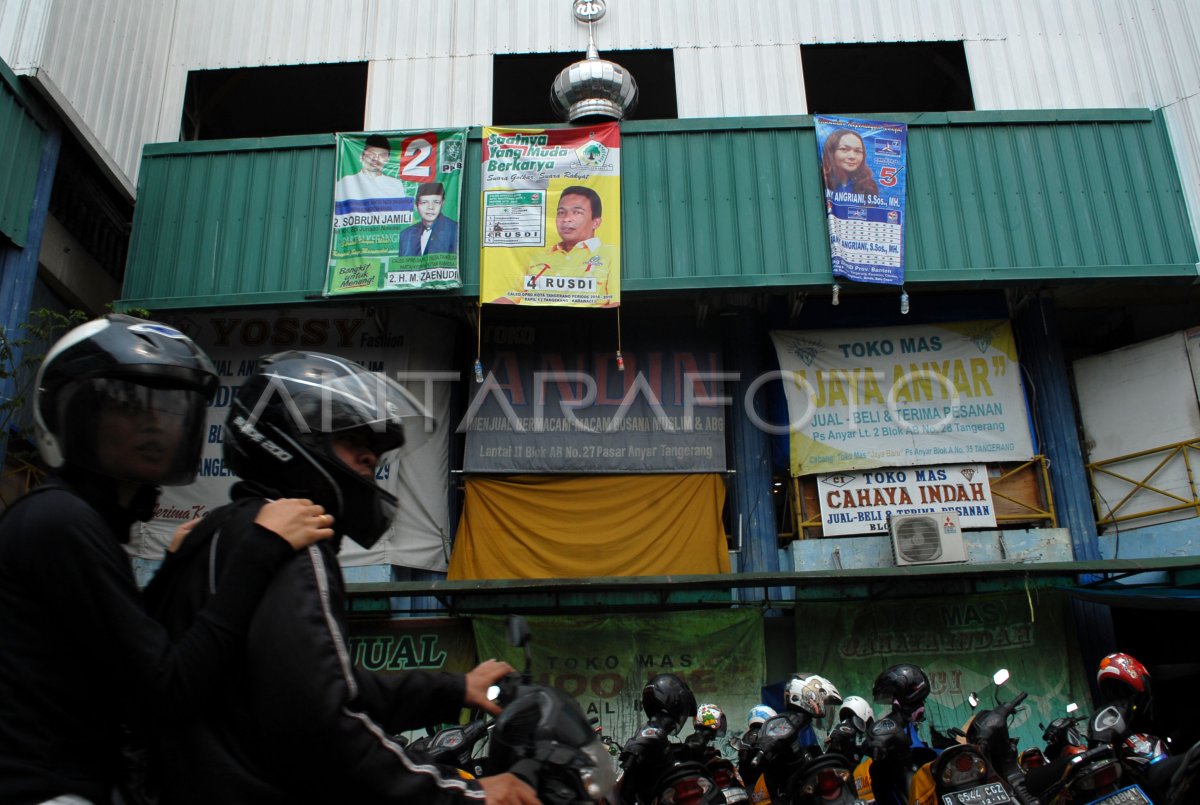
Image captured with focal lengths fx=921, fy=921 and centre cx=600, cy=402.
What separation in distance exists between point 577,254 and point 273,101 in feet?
26.5

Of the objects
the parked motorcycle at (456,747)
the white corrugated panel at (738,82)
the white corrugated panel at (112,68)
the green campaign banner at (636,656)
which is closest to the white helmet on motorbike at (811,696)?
the green campaign banner at (636,656)

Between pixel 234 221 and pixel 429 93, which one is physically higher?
pixel 429 93

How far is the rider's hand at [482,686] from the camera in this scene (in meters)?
2.73

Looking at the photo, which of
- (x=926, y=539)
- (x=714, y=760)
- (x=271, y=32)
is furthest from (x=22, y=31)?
(x=926, y=539)

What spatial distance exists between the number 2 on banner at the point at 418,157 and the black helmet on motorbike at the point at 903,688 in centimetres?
823

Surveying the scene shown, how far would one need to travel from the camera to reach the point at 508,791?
7.45 feet

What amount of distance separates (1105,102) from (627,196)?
7043mm

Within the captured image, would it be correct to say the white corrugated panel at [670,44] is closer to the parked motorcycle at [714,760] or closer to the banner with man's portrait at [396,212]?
the banner with man's portrait at [396,212]

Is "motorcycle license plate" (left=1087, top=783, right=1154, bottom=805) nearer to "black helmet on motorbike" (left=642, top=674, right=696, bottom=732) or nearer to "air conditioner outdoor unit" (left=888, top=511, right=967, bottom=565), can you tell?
"black helmet on motorbike" (left=642, top=674, right=696, bottom=732)

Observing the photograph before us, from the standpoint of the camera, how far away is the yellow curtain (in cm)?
1182

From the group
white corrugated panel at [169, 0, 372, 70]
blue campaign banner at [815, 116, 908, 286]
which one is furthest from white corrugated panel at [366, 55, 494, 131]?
Result: blue campaign banner at [815, 116, 908, 286]

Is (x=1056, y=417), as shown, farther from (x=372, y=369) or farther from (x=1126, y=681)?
(x=372, y=369)

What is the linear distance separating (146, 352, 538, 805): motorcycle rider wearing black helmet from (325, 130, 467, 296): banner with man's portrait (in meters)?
8.94

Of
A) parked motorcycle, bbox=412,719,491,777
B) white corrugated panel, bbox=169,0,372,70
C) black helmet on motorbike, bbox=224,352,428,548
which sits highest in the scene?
white corrugated panel, bbox=169,0,372,70
